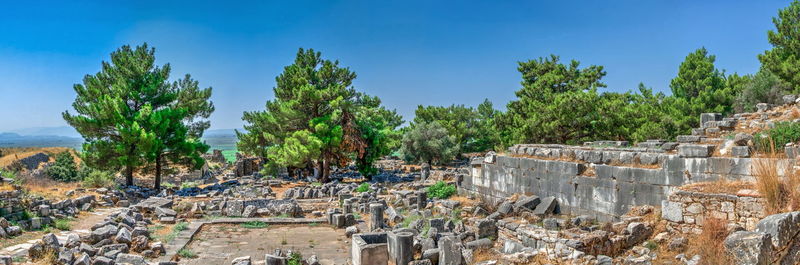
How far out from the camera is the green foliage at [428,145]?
3728 centimetres

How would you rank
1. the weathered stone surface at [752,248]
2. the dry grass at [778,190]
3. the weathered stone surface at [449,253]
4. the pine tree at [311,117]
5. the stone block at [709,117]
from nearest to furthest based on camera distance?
the weathered stone surface at [752,248] → the dry grass at [778,190] → the weathered stone surface at [449,253] → the stone block at [709,117] → the pine tree at [311,117]

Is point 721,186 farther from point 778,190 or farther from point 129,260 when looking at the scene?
point 129,260

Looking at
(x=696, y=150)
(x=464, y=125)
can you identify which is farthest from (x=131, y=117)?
(x=464, y=125)

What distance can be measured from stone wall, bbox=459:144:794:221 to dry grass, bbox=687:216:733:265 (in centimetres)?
155

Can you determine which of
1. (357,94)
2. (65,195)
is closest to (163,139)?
(65,195)

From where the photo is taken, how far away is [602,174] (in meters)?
12.2

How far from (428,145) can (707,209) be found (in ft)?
94.3

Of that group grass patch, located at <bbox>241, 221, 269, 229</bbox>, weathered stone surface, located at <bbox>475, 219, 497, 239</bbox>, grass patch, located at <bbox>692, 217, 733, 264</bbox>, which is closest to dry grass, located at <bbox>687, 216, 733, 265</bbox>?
grass patch, located at <bbox>692, 217, 733, 264</bbox>

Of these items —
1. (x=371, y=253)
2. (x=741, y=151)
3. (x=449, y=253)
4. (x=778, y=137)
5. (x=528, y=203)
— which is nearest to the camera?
A: (x=449, y=253)

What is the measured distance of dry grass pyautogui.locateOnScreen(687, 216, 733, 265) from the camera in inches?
273

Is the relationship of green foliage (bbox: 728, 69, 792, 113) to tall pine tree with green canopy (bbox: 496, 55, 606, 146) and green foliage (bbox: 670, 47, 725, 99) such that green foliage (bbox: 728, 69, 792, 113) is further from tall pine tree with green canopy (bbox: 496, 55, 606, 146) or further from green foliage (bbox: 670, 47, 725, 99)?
tall pine tree with green canopy (bbox: 496, 55, 606, 146)

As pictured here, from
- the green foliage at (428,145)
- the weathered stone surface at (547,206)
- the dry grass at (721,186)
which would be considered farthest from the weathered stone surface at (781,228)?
the green foliage at (428,145)

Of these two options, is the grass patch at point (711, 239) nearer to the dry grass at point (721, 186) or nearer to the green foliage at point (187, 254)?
the dry grass at point (721, 186)

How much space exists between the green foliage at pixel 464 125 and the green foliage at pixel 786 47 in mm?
22589
